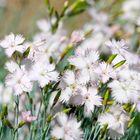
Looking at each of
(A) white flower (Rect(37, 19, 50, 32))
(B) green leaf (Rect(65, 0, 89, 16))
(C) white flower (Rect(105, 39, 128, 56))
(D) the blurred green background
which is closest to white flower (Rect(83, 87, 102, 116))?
(C) white flower (Rect(105, 39, 128, 56))

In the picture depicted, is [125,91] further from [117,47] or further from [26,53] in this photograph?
[26,53]

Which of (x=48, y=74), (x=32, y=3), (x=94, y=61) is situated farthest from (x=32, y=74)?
(x=32, y=3)

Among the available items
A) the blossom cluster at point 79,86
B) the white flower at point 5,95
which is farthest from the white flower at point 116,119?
the white flower at point 5,95

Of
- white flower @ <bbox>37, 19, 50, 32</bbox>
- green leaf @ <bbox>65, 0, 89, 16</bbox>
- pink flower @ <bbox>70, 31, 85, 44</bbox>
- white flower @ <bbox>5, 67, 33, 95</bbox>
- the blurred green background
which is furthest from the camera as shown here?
the blurred green background

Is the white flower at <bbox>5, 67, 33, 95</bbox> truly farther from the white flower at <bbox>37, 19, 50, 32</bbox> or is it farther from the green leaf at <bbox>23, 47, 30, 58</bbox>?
the white flower at <bbox>37, 19, 50, 32</bbox>

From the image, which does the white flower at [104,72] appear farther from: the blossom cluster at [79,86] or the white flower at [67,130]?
the white flower at [67,130]

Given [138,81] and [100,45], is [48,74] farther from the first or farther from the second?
[100,45]

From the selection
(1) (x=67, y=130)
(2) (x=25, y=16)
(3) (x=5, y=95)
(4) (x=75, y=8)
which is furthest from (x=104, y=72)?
(2) (x=25, y=16)
